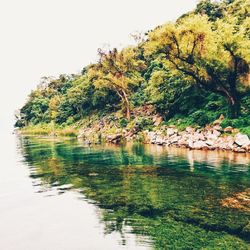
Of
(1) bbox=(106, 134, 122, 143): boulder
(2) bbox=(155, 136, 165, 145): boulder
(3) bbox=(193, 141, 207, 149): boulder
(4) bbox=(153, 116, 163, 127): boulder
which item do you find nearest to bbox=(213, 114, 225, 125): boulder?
(3) bbox=(193, 141, 207, 149): boulder

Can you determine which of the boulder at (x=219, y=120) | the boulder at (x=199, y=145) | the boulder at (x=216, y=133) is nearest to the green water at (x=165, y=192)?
the boulder at (x=199, y=145)

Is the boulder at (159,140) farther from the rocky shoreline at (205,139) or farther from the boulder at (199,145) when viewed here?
the boulder at (199,145)

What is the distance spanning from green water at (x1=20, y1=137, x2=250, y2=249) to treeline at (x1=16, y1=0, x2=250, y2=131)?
9.84 metres

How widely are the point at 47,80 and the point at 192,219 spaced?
124 m

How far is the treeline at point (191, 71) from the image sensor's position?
109ft

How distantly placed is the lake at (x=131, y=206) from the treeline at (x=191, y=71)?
38.2 feet

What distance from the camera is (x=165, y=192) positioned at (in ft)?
56.3

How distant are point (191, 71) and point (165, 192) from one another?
73.6 ft

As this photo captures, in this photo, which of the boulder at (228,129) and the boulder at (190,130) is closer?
the boulder at (228,129)

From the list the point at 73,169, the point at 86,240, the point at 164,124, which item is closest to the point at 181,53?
the point at 164,124

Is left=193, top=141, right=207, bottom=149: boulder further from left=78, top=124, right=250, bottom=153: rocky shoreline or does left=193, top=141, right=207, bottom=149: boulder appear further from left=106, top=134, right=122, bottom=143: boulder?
left=106, top=134, right=122, bottom=143: boulder

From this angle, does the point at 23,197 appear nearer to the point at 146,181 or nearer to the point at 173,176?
the point at 146,181

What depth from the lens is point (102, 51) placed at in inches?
2313

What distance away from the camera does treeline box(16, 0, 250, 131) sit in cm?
3334
